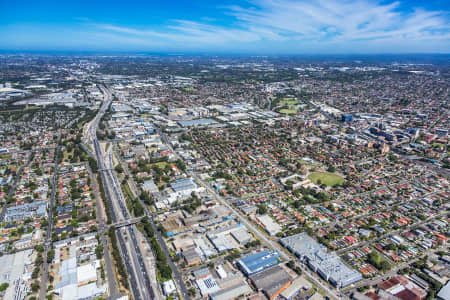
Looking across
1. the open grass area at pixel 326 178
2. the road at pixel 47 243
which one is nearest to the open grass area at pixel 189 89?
the road at pixel 47 243

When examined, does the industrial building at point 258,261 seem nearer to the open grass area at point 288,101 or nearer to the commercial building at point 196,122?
the commercial building at point 196,122

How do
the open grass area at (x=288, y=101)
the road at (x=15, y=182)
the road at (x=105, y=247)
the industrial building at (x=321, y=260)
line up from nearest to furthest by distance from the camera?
1. the road at (x=105, y=247)
2. the industrial building at (x=321, y=260)
3. the road at (x=15, y=182)
4. the open grass area at (x=288, y=101)

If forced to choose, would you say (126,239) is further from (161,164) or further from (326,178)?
(326,178)

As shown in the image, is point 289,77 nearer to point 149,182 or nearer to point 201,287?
point 149,182

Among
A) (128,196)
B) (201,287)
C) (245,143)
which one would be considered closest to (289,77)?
(245,143)

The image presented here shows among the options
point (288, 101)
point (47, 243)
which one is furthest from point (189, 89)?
point (47, 243)

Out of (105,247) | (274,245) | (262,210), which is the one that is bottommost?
(274,245)
